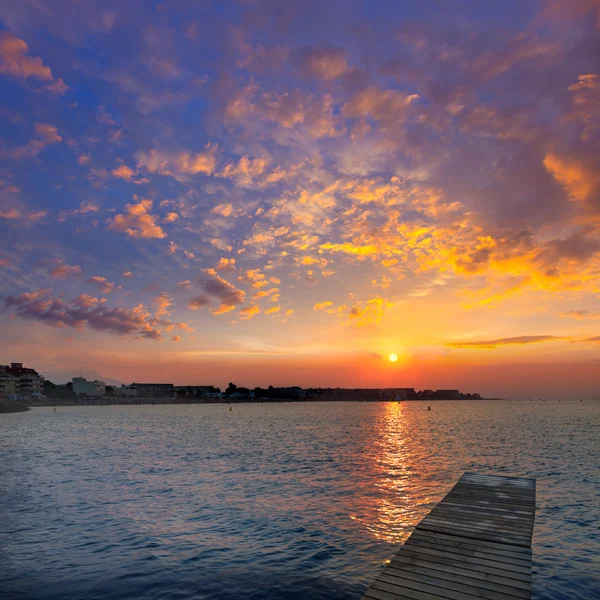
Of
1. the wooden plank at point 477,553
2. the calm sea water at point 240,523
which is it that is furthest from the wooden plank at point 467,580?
the calm sea water at point 240,523

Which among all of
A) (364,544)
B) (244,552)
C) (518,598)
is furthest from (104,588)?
(518,598)

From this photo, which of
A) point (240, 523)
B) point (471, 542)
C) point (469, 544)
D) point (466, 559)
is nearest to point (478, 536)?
point (471, 542)

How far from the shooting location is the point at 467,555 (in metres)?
19.1

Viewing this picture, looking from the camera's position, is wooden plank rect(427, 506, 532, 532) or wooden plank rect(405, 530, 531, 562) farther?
wooden plank rect(427, 506, 532, 532)

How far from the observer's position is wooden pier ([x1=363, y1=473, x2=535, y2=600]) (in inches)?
631

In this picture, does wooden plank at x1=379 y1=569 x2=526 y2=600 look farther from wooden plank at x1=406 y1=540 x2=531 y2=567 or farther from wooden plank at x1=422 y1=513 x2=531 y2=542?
wooden plank at x1=422 y1=513 x2=531 y2=542

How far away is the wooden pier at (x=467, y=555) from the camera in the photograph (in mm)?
16031

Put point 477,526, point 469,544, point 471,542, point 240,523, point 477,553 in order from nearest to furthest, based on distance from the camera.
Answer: point 477,553
point 469,544
point 471,542
point 477,526
point 240,523

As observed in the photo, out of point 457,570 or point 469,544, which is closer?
point 457,570

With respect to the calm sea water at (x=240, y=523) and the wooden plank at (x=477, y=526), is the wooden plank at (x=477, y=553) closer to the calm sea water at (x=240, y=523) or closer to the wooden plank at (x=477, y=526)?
the wooden plank at (x=477, y=526)

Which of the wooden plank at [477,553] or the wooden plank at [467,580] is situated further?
the wooden plank at [477,553]

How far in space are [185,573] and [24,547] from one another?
437 inches

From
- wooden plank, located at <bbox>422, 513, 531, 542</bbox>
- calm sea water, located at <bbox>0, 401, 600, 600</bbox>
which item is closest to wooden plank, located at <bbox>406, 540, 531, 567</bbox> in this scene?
wooden plank, located at <bbox>422, 513, 531, 542</bbox>

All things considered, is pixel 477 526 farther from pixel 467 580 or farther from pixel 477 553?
pixel 467 580
